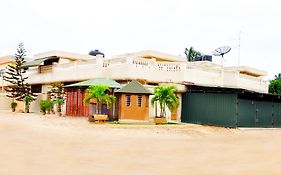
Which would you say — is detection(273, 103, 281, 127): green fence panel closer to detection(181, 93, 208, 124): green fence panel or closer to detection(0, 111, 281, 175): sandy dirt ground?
detection(181, 93, 208, 124): green fence panel

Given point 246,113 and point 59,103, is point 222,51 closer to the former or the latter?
point 246,113

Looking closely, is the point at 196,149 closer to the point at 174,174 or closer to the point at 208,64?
the point at 174,174

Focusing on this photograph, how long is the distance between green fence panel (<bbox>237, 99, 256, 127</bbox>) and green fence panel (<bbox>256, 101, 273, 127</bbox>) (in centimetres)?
84

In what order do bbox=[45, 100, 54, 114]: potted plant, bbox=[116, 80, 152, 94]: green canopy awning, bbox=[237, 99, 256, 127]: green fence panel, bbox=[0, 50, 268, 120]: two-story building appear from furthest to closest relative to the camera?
1. bbox=[45, 100, 54, 114]: potted plant
2. bbox=[0, 50, 268, 120]: two-story building
3. bbox=[237, 99, 256, 127]: green fence panel
4. bbox=[116, 80, 152, 94]: green canopy awning

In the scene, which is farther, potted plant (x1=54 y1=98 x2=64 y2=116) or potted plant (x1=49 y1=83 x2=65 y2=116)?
potted plant (x1=49 y1=83 x2=65 y2=116)

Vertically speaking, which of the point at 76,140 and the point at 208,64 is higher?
the point at 208,64

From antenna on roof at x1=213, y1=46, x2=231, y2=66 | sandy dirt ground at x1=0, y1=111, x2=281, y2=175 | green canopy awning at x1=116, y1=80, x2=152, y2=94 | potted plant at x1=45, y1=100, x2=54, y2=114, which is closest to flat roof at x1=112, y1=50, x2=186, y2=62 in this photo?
antenna on roof at x1=213, y1=46, x2=231, y2=66

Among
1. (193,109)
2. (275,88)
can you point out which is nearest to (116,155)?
(193,109)

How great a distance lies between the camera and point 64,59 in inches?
1463

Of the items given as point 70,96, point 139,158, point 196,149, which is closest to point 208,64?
point 70,96

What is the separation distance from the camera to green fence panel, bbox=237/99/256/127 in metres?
25.2

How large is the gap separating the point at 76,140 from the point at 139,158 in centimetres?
445

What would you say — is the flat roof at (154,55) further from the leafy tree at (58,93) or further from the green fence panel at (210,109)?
the green fence panel at (210,109)

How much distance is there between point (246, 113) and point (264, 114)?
9.98ft
